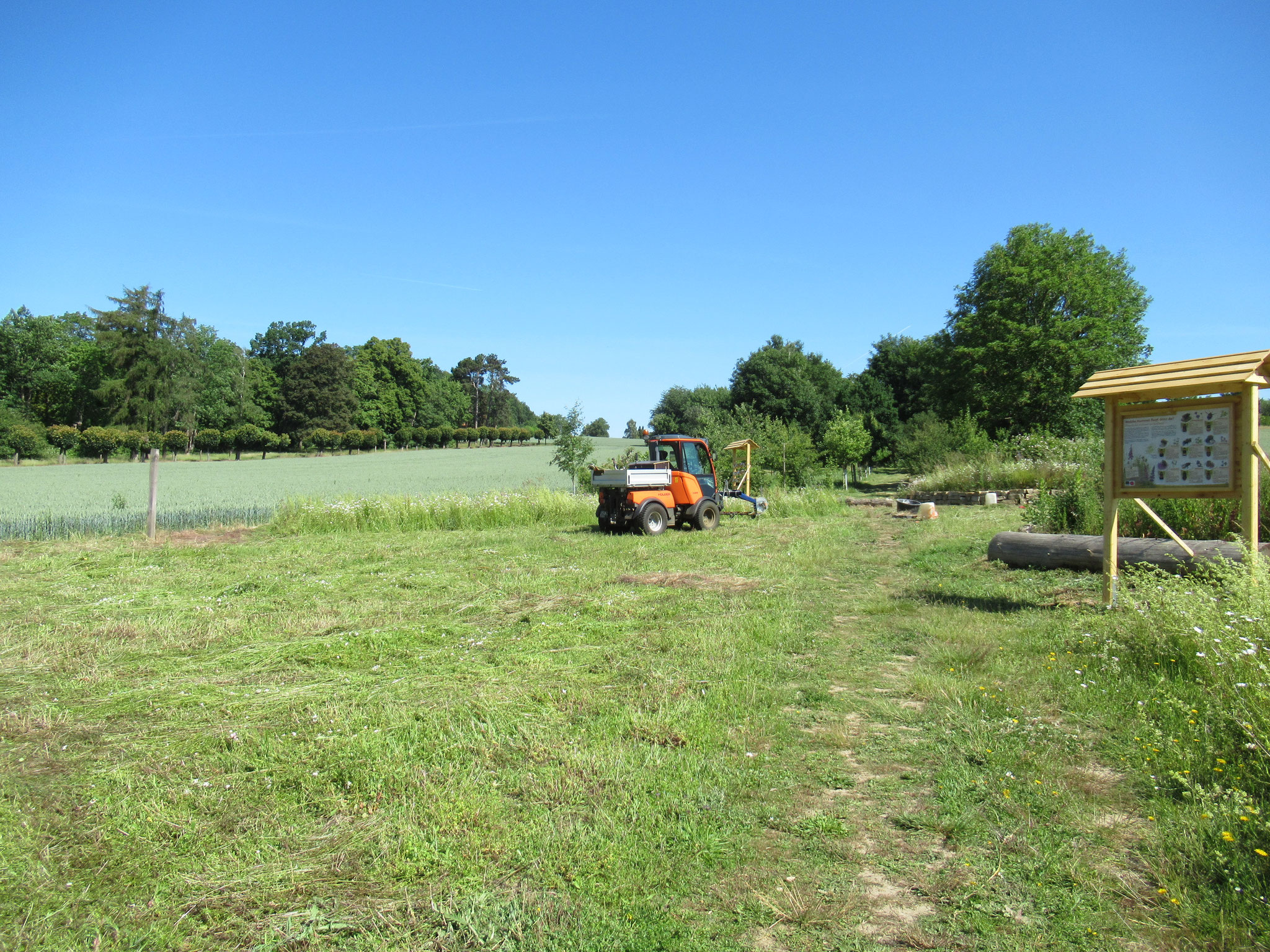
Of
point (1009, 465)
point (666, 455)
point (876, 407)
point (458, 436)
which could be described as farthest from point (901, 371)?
point (458, 436)

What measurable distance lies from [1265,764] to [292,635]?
23.6ft

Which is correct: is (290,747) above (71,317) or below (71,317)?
below

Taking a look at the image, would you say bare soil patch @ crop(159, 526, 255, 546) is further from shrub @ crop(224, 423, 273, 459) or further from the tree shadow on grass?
shrub @ crop(224, 423, 273, 459)

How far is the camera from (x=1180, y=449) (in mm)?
6676

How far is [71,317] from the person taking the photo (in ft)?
245

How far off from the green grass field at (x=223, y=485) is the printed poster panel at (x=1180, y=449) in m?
17.2

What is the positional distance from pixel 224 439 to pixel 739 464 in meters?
55.2

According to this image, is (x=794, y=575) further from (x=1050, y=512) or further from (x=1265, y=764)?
(x=1265, y=764)

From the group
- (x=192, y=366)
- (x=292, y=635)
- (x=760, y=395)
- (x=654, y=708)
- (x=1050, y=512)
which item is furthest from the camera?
(x=192, y=366)

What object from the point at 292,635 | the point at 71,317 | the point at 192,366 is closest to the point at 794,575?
the point at 292,635

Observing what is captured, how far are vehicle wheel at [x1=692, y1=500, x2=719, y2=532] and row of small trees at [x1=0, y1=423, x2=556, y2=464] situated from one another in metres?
41.8

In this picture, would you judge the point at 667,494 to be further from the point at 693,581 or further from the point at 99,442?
the point at 99,442

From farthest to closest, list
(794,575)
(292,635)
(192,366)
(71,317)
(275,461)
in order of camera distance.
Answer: (71,317), (192,366), (275,461), (794,575), (292,635)

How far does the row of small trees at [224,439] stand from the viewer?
4919 centimetres
